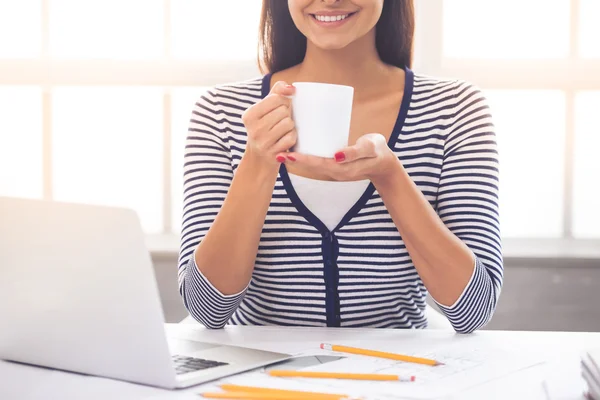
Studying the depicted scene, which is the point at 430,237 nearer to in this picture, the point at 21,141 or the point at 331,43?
the point at 331,43

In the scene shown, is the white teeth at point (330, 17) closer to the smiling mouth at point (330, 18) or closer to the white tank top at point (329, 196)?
the smiling mouth at point (330, 18)

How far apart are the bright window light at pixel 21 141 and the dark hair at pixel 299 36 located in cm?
120

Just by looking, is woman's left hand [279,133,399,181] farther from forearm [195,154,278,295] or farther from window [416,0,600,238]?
window [416,0,600,238]

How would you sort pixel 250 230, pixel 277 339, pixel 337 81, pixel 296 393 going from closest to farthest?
1. pixel 296 393
2. pixel 277 339
3. pixel 250 230
4. pixel 337 81

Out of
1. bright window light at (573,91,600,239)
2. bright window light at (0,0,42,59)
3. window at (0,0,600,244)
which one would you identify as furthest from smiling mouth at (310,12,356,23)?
bright window light at (0,0,42,59)

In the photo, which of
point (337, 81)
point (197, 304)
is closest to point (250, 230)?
point (197, 304)

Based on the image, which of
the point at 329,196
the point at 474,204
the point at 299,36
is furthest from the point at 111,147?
the point at 474,204

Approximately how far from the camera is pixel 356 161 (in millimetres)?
1092

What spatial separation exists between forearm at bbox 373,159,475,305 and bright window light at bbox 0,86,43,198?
1.58m

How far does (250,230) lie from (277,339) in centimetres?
23

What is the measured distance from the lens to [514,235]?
2398 mm

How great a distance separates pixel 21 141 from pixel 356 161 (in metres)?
1.71

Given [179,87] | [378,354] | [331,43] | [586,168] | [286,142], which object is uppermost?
[331,43]

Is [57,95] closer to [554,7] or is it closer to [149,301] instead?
[554,7]
